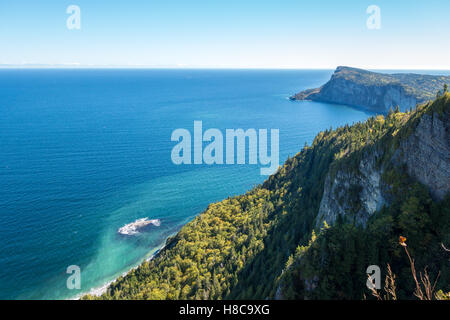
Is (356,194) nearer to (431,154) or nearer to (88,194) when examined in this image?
(431,154)

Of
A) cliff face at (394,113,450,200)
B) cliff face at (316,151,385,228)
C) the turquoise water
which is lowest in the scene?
the turquoise water

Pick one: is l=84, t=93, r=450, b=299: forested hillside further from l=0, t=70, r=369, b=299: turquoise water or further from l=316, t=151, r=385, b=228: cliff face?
l=0, t=70, r=369, b=299: turquoise water

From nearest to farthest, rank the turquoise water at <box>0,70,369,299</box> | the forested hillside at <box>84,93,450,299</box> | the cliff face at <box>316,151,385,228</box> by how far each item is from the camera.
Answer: the forested hillside at <box>84,93,450,299</box> → the cliff face at <box>316,151,385,228</box> → the turquoise water at <box>0,70,369,299</box>

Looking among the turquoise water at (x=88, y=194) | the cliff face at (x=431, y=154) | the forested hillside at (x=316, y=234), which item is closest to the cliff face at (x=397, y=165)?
the cliff face at (x=431, y=154)

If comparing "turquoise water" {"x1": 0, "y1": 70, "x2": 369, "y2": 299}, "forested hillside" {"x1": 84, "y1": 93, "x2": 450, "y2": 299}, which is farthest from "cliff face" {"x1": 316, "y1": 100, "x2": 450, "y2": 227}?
"turquoise water" {"x1": 0, "y1": 70, "x2": 369, "y2": 299}

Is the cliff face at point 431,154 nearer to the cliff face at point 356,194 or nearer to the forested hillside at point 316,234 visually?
the forested hillside at point 316,234
